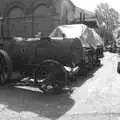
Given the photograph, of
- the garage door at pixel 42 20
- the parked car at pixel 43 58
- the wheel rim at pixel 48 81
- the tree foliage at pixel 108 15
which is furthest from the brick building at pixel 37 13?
the tree foliage at pixel 108 15

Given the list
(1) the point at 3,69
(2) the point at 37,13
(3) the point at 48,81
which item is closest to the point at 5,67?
(1) the point at 3,69

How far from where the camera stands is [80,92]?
24.9 feet

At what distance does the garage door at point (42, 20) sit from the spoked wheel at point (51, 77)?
1394 cm

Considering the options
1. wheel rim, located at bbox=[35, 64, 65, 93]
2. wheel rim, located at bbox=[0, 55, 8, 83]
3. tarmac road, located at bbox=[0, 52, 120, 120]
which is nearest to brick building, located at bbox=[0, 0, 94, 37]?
wheel rim, located at bbox=[0, 55, 8, 83]

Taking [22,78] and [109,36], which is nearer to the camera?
[22,78]

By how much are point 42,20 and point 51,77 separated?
15.1 meters

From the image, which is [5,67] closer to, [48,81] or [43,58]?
[43,58]

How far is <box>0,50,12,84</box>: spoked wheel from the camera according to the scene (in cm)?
738

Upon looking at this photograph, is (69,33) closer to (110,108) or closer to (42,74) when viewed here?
(42,74)

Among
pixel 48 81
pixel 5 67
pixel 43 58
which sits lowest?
pixel 48 81

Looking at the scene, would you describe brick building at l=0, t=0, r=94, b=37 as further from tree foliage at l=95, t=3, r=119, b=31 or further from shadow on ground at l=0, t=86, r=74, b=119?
tree foliage at l=95, t=3, r=119, b=31

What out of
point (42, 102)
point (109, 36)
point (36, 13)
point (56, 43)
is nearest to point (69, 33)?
point (56, 43)

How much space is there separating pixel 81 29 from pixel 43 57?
3.59 meters

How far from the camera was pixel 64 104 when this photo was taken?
6270 millimetres
